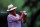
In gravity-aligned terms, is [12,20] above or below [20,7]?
below

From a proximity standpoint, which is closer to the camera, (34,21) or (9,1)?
(9,1)

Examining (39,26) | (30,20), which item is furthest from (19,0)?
(39,26)

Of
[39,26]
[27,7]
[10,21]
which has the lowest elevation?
[39,26]

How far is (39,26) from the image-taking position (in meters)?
4.54

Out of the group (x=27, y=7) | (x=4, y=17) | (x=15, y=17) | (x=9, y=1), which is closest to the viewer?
(x=15, y=17)

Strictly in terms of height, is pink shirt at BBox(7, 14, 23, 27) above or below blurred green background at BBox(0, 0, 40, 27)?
below

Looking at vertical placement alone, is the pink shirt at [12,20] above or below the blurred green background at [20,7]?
below

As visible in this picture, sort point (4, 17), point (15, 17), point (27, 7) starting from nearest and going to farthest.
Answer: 1. point (15, 17)
2. point (4, 17)
3. point (27, 7)

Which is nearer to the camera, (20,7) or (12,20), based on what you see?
(12,20)

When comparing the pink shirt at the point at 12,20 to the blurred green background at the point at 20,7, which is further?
the blurred green background at the point at 20,7

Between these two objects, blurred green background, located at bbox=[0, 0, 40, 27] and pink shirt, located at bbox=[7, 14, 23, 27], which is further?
blurred green background, located at bbox=[0, 0, 40, 27]

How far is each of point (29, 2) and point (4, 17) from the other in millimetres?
1284

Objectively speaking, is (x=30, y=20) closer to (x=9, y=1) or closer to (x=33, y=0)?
(x=33, y=0)

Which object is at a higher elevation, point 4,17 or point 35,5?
point 35,5
